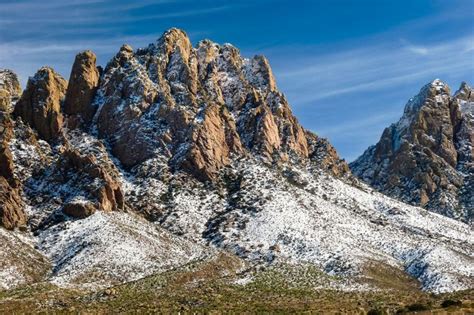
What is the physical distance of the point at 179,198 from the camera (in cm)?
16012

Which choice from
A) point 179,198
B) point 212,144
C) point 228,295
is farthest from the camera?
point 212,144

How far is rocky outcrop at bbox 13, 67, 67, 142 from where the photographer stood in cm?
17525

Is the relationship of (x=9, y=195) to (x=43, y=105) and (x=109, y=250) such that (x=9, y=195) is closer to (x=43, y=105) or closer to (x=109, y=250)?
(x=109, y=250)

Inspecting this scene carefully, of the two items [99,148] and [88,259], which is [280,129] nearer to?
[99,148]

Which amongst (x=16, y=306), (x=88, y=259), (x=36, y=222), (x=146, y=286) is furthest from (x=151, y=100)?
(x=16, y=306)

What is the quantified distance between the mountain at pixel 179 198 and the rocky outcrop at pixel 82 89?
0.32 m

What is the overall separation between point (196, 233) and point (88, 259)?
99.5ft

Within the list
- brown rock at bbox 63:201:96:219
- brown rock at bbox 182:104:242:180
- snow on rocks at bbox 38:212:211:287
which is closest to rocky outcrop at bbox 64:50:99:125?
brown rock at bbox 182:104:242:180

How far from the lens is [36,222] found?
468 feet

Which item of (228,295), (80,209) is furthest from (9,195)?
(228,295)

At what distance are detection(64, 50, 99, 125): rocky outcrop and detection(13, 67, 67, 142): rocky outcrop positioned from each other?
3208 mm

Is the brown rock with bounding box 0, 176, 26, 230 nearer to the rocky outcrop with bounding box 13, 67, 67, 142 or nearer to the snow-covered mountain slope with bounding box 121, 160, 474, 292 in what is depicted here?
the snow-covered mountain slope with bounding box 121, 160, 474, 292

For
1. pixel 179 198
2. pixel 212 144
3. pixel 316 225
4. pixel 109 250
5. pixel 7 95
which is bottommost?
pixel 109 250

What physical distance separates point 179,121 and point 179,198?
80.5ft
